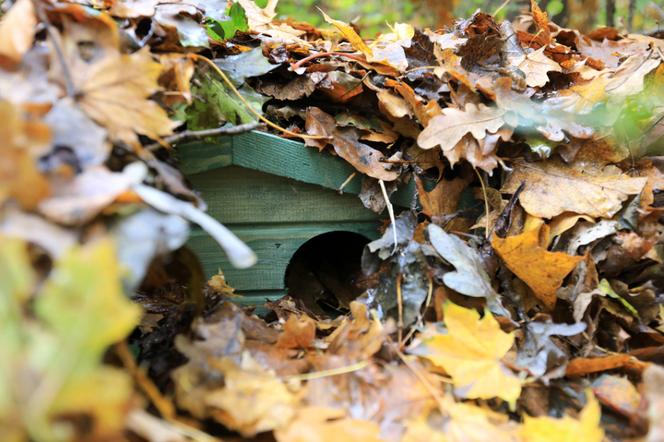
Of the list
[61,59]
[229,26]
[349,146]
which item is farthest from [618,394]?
[229,26]

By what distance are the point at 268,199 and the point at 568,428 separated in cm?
87

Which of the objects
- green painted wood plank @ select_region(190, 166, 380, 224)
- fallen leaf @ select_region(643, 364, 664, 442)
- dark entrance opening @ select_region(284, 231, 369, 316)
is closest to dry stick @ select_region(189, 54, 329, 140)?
green painted wood plank @ select_region(190, 166, 380, 224)

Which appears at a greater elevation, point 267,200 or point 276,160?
point 276,160

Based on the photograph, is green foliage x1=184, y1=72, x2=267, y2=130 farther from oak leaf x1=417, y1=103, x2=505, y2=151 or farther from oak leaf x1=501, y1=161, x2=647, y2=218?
oak leaf x1=501, y1=161, x2=647, y2=218

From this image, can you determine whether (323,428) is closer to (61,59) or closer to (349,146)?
(61,59)

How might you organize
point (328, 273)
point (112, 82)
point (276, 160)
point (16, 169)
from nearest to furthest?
point (16, 169) < point (112, 82) < point (276, 160) < point (328, 273)

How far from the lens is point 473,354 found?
0.87 meters

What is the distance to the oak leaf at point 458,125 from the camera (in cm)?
117

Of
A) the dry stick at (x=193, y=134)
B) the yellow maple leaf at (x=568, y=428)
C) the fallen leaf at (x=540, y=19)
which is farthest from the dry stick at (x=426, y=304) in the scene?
the fallen leaf at (x=540, y=19)

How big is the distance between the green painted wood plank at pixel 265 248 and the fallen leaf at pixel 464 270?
357 millimetres

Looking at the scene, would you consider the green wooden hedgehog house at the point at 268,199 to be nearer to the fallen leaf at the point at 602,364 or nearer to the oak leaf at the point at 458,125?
the oak leaf at the point at 458,125

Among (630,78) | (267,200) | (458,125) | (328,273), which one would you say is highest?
(630,78)

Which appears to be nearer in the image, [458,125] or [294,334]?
[294,334]

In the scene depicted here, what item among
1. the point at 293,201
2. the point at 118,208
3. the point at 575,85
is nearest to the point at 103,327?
the point at 118,208
